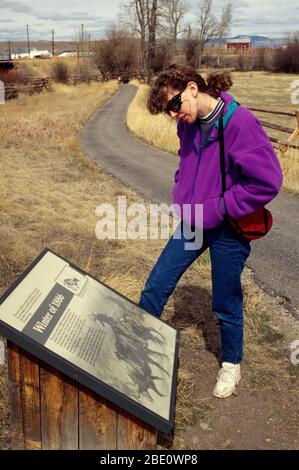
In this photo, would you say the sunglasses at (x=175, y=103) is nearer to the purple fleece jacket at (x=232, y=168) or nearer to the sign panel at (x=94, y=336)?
the purple fleece jacket at (x=232, y=168)

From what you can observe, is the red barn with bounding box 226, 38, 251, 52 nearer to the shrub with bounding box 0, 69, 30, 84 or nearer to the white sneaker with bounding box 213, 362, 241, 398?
the shrub with bounding box 0, 69, 30, 84

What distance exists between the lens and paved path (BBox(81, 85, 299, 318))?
205 inches

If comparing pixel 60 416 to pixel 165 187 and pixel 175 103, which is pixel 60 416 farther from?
pixel 165 187

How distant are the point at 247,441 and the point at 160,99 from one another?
6.19 ft

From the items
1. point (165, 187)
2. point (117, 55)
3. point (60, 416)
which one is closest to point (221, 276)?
point (60, 416)

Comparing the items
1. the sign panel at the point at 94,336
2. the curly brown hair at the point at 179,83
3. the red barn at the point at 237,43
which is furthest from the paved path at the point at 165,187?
the red barn at the point at 237,43

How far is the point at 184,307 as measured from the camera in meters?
4.39

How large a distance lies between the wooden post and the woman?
0.89 metres

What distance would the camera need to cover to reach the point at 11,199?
7.93 m

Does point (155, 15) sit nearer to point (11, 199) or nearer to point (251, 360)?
point (11, 199)
